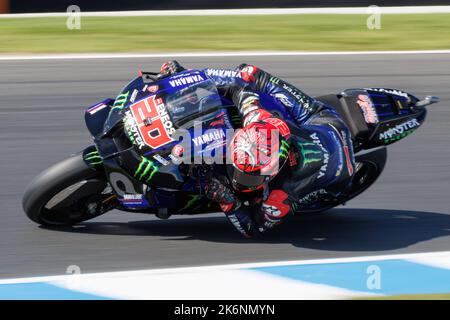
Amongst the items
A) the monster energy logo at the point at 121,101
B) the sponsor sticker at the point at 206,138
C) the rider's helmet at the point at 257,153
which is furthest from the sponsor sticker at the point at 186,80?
the rider's helmet at the point at 257,153

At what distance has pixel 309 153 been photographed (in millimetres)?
5336

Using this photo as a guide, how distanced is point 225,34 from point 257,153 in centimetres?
743

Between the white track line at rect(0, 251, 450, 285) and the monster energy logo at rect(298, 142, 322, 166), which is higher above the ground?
the monster energy logo at rect(298, 142, 322, 166)

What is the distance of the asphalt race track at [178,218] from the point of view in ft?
17.8

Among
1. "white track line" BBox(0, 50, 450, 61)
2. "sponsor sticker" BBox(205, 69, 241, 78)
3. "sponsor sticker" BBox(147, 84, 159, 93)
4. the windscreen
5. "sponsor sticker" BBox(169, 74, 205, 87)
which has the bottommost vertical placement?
the windscreen

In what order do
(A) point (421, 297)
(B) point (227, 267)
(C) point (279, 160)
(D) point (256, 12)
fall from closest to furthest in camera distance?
(A) point (421, 297)
(C) point (279, 160)
(B) point (227, 267)
(D) point (256, 12)

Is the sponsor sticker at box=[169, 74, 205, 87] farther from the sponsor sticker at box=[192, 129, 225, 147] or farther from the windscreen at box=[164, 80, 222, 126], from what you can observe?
the sponsor sticker at box=[192, 129, 225, 147]

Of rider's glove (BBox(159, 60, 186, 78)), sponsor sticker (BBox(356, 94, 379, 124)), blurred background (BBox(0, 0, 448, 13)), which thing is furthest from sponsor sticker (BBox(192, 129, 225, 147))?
blurred background (BBox(0, 0, 448, 13))

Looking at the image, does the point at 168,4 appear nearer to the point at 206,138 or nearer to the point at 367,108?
the point at 367,108

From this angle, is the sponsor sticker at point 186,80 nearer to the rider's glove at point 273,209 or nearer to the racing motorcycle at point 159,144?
the racing motorcycle at point 159,144

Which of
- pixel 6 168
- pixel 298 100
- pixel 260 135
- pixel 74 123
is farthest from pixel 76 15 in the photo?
pixel 260 135

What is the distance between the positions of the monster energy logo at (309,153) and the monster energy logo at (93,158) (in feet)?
3.94

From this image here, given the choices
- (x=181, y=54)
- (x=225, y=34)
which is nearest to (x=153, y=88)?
(x=181, y=54)

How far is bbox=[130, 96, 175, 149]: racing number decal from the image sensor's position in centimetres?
516
